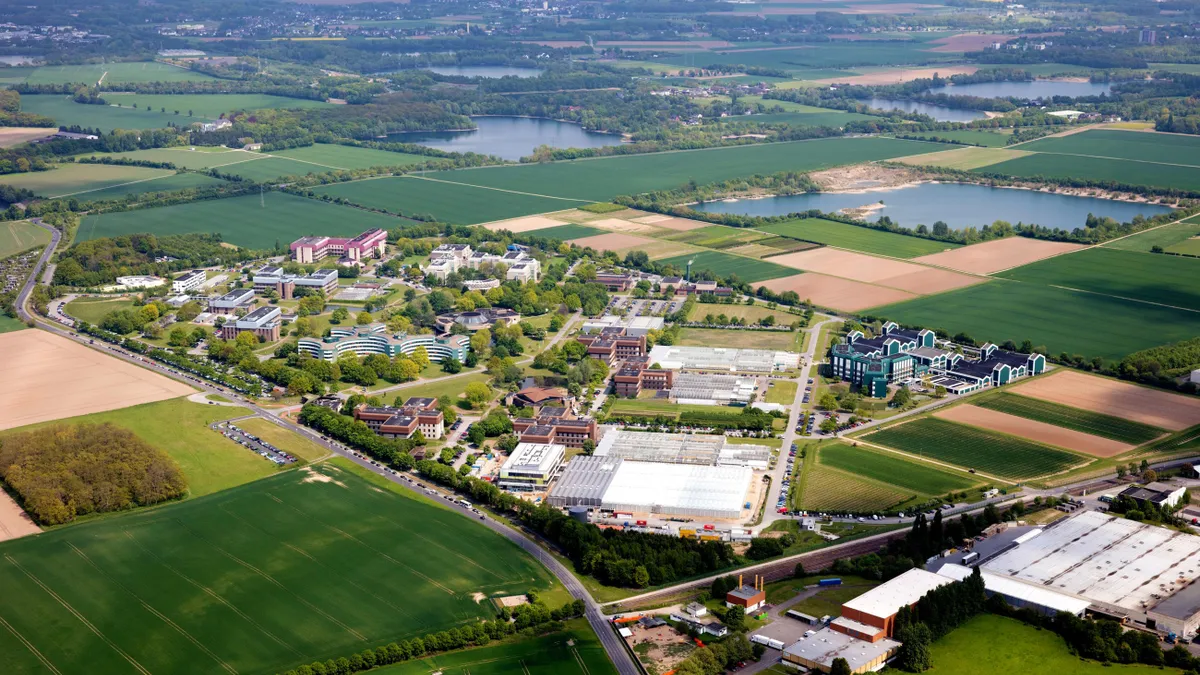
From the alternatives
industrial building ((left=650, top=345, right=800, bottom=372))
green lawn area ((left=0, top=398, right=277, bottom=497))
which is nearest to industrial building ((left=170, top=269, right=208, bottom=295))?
green lawn area ((left=0, top=398, right=277, bottom=497))

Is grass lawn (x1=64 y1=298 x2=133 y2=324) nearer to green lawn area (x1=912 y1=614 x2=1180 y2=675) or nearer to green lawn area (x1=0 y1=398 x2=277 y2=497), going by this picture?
green lawn area (x1=0 y1=398 x2=277 y2=497)

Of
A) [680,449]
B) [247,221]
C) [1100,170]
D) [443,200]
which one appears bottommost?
[680,449]

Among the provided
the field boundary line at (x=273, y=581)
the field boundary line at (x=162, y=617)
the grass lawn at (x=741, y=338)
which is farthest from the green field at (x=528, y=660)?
the grass lawn at (x=741, y=338)

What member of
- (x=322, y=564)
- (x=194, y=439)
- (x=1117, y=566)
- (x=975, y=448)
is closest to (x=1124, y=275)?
(x=975, y=448)

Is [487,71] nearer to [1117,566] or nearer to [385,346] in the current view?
[385,346]

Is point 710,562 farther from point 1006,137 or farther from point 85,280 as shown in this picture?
point 1006,137

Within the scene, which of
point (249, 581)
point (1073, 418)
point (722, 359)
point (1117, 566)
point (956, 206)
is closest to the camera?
point (249, 581)

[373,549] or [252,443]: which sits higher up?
[252,443]
